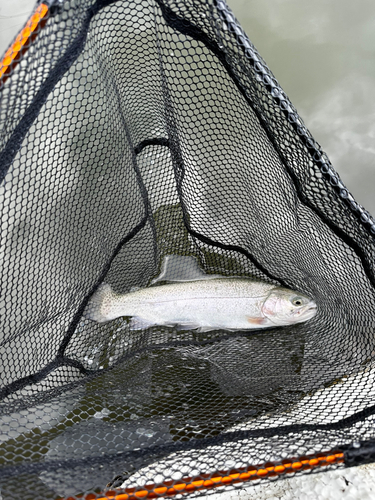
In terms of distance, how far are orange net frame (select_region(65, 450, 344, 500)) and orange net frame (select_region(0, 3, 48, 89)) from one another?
1.59 meters

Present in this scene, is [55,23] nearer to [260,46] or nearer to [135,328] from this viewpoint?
[135,328]

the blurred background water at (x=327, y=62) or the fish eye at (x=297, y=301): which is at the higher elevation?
the blurred background water at (x=327, y=62)

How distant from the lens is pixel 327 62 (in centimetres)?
435

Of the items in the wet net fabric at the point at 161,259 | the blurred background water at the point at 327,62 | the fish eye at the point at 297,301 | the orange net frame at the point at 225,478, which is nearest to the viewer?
the orange net frame at the point at 225,478

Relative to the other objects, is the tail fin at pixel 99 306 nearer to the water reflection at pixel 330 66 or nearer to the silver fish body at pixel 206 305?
the silver fish body at pixel 206 305

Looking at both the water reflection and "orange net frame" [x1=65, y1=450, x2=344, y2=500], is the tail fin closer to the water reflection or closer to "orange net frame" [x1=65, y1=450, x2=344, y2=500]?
"orange net frame" [x1=65, y1=450, x2=344, y2=500]

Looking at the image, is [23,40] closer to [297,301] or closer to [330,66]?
[297,301]

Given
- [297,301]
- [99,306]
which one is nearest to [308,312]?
[297,301]

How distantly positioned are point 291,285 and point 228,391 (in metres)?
0.98

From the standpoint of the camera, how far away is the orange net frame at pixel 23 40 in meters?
1.38

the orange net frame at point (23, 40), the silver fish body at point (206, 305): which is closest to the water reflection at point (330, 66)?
the silver fish body at point (206, 305)

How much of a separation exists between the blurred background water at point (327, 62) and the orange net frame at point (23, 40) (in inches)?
124

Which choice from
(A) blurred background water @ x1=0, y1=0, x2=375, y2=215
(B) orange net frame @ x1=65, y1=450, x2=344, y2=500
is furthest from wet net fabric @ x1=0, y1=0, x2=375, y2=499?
(A) blurred background water @ x1=0, y1=0, x2=375, y2=215

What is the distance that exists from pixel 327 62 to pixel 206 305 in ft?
11.5
